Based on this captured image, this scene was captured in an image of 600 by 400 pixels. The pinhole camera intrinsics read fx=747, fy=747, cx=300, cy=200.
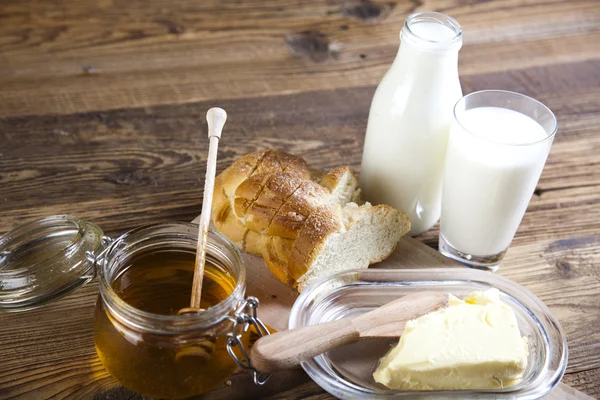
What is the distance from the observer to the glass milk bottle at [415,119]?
1281 millimetres

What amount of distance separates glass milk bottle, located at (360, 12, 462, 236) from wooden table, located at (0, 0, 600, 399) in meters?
0.13

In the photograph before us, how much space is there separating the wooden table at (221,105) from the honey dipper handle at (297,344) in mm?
124

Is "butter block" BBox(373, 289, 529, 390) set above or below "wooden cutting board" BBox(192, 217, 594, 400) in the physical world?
above

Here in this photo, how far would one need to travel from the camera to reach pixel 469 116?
4.29 ft

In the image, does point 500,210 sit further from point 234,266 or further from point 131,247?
point 131,247

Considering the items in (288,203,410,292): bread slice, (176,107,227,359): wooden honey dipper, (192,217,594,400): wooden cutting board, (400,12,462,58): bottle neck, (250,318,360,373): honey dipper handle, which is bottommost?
(192,217,594,400): wooden cutting board

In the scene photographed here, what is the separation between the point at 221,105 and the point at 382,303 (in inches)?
29.7

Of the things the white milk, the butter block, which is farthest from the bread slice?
the butter block

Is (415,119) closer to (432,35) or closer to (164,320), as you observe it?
(432,35)

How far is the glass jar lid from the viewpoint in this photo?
1.20m

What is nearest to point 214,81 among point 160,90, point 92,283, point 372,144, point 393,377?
point 160,90

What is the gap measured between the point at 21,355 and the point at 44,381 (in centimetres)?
7

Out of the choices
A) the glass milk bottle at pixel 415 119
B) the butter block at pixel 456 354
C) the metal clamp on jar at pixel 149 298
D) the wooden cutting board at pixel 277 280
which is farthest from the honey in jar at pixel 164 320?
the glass milk bottle at pixel 415 119

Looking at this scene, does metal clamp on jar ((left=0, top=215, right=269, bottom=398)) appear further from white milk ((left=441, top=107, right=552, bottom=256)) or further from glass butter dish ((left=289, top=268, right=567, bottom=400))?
white milk ((left=441, top=107, right=552, bottom=256))
